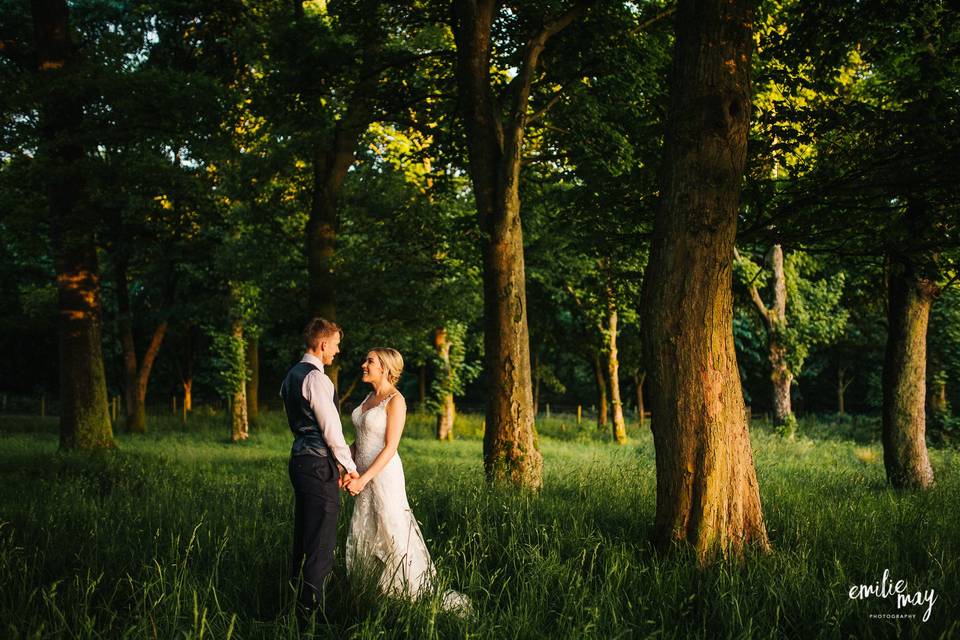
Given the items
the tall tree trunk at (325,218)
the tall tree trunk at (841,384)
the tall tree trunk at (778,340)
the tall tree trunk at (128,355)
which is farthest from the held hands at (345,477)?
the tall tree trunk at (841,384)

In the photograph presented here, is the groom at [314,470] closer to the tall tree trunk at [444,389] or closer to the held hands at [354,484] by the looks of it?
the held hands at [354,484]

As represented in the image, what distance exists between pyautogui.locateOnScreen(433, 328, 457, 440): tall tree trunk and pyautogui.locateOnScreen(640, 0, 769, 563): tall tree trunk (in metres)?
18.6

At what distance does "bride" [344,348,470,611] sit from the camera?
4.68m

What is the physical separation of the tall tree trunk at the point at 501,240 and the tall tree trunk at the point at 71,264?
8.48 metres

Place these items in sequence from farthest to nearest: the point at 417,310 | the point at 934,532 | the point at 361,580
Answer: the point at 417,310
the point at 934,532
the point at 361,580

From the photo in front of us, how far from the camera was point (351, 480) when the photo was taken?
15.1 ft

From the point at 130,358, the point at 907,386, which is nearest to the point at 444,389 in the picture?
the point at 130,358

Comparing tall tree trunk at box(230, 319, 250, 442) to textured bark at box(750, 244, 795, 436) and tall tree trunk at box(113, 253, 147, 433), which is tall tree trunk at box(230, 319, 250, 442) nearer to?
tall tree trunk at box(113, 253, 147, 433)

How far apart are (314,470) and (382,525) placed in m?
0.81

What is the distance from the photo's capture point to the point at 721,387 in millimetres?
4953

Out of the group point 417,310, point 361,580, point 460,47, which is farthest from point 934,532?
point 417,310

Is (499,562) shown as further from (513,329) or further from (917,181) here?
(917,181)

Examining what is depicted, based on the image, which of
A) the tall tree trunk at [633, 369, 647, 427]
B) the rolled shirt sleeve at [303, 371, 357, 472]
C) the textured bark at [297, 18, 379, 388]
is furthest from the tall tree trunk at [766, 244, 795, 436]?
the rolled shirt sleeve at [303, 371, 357, 472]

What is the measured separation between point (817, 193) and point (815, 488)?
14.2 ft
